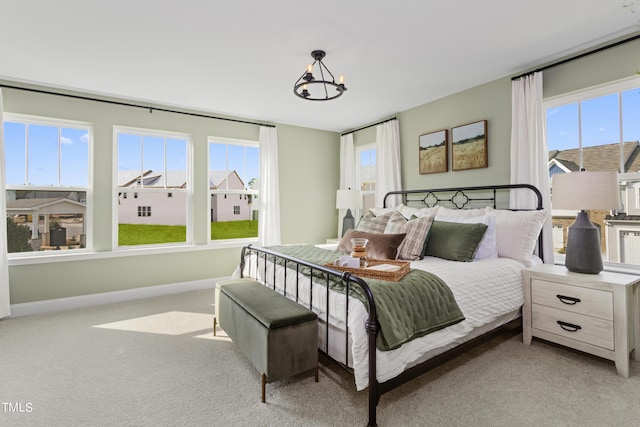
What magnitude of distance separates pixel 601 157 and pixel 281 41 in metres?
2.96

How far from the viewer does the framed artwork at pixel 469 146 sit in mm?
3451

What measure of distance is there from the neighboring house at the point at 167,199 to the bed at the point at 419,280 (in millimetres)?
1747

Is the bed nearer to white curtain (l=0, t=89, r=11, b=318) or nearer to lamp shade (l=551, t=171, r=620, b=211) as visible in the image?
lamp shade (l=551, t=171, r=620, b=211)

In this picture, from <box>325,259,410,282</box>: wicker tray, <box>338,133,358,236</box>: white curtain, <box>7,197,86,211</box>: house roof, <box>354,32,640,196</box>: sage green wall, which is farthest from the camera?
<box>338,133,358,236</box>: white curtain

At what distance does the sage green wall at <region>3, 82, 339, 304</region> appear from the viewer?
344 centimetres

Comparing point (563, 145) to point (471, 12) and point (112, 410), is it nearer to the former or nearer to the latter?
point (471, 12)

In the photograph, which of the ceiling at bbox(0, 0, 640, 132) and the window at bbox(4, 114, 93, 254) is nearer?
→ the ceiling at bbox(0, 0, 640, 132)

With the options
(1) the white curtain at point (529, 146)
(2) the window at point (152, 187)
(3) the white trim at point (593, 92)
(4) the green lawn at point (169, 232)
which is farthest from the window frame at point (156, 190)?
(3) the white trim at point (593, 92)

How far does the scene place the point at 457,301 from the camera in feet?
6.68

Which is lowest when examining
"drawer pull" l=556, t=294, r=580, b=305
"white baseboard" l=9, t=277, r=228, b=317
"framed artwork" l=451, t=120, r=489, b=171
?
"white baseboard" l=9, t=277, r=228, b=317

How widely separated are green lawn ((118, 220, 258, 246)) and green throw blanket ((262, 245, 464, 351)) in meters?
3.09

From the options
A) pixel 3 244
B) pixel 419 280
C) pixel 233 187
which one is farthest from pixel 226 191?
pixel 419 280

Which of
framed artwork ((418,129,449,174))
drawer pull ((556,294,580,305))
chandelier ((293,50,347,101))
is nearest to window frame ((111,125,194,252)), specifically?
chandelier ((293,50,347,101))

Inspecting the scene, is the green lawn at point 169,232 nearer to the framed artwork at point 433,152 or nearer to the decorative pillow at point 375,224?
the decorative pillow at point 375,224
